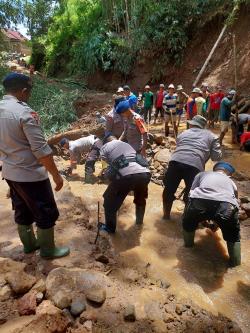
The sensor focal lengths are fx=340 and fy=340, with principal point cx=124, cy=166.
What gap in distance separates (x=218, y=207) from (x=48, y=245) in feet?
6.29

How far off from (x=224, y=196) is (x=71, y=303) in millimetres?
2142

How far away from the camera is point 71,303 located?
2.61 meters

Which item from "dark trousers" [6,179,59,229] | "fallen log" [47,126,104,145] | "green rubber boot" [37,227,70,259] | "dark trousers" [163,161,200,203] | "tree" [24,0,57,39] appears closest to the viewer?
"dark trousers" [6,179,59,229]

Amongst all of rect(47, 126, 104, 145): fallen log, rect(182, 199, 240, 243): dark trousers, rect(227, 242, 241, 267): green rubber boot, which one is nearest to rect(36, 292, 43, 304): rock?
rect(182, 199, 240, 243): dark trousers

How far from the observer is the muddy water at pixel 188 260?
346 centimetres

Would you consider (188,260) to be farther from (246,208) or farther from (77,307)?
(77,307)

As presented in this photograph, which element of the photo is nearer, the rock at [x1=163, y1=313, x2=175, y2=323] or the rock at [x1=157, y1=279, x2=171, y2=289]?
the rock at [x1=163, y1=313, x2=175, y2=323]

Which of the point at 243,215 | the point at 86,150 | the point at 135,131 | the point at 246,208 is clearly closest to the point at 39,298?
the point at 135,131

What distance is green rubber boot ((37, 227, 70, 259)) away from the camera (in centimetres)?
323

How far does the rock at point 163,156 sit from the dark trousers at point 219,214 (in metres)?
3.62

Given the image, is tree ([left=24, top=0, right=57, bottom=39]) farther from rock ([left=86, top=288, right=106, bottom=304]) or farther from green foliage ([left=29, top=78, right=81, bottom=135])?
rock ([left=86, top=288, right=106, bottom=304])

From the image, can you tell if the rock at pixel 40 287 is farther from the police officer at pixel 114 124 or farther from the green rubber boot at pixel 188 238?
the police officer at pixel 114 124

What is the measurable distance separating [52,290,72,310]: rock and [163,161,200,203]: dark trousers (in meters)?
2.67

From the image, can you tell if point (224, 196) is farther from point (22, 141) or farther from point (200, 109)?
point (200, 109)
